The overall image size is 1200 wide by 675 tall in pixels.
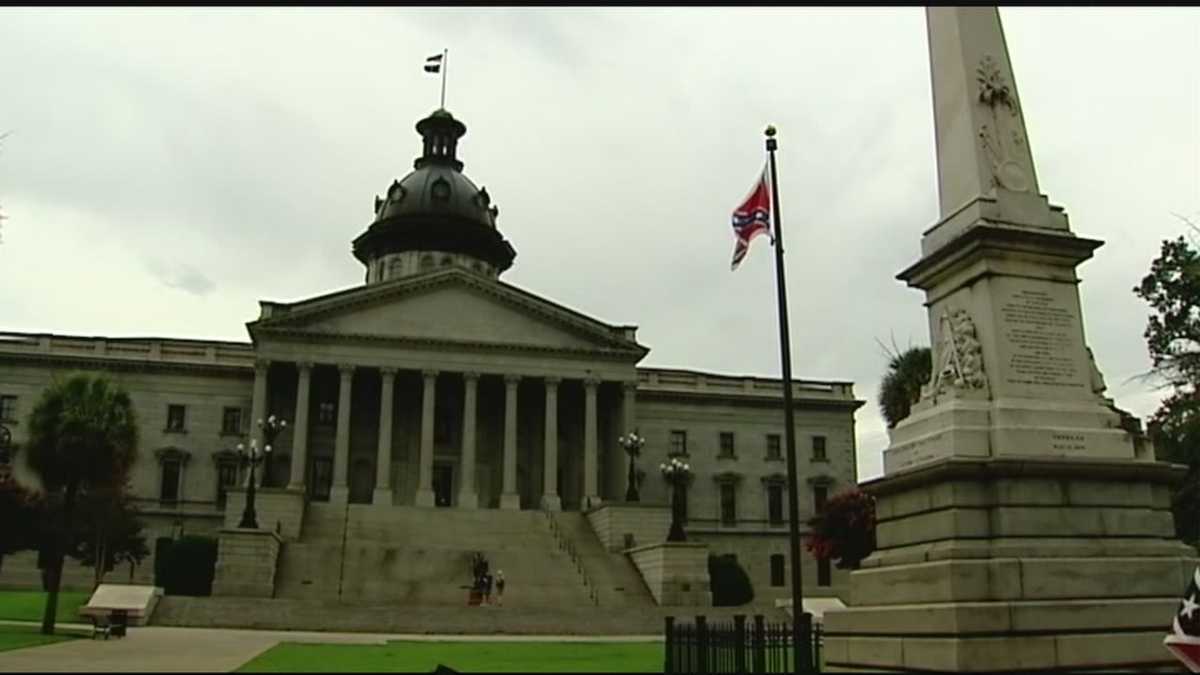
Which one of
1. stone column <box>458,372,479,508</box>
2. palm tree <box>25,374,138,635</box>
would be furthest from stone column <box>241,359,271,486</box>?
palm tree <box>25,374,138,635</box>

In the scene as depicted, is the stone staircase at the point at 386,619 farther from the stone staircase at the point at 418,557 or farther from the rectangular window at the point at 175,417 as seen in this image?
the rectangular window at the point at 175,417

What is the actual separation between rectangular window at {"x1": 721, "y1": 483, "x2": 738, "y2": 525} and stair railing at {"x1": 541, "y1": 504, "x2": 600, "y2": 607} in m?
15.3

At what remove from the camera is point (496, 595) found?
42469 millimetres

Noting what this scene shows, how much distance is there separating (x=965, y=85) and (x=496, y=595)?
32864 mm

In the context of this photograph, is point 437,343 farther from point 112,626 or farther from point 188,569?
point 112,626

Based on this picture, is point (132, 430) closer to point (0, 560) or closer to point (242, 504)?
point (242, 504)

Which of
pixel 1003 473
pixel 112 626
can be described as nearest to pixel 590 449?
pixel 112 626

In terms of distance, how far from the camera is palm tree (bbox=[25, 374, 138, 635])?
32344 millimetres

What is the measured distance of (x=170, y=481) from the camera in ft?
→ 211

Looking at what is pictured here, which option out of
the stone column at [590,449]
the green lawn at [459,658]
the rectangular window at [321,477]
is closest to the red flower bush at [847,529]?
the stone column at [590,449]

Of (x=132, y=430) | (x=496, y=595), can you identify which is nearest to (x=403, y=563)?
(x=496, y=595)

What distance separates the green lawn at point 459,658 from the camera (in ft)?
61.0

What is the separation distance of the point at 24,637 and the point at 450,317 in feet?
125

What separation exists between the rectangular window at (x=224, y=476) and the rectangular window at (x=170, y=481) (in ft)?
7.57
